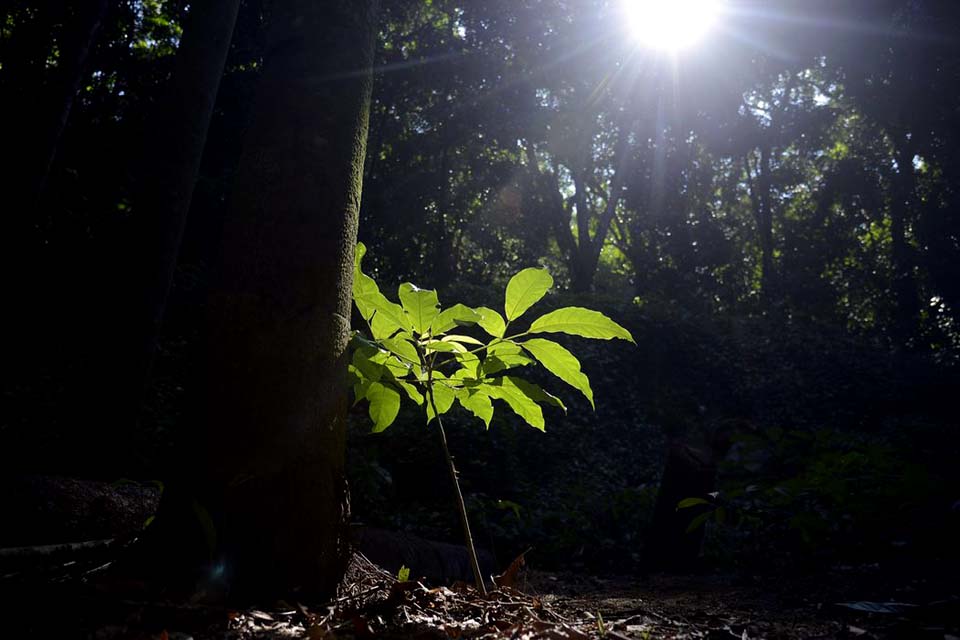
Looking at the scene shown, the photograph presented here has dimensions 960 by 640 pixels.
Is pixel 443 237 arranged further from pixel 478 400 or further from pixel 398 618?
pixel 398 618

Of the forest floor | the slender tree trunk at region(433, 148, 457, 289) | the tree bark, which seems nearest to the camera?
the forest floor

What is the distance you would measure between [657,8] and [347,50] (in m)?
17.7

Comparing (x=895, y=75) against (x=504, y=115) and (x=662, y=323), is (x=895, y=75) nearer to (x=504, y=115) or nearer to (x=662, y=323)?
(x=662, y=323)

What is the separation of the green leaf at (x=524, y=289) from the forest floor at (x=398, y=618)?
0.73 metres

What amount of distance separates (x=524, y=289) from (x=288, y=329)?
1.96 ft

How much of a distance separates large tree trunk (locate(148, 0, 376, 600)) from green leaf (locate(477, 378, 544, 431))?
1.32 feet

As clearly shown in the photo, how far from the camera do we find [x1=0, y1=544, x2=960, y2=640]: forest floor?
4.30ft

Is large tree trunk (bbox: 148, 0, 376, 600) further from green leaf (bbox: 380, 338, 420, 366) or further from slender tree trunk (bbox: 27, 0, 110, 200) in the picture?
slender tree trunk (bbox: 27, 0, 110, 200)

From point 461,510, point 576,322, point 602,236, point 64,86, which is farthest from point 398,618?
point 602,236

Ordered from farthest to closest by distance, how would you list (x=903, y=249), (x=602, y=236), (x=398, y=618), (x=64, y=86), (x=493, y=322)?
(x=602, y=236) < (x=903, y=249) < (x=64, y=86) < (x=493, y=322) < (x=398, y=618)

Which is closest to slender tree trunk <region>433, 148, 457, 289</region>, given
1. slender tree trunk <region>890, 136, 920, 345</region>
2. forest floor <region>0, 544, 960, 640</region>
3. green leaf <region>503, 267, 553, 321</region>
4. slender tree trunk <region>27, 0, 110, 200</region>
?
slender tree trunk <region>27, 0, 110, 200</region>

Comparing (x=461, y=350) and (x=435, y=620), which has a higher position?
(x=461, y=350)

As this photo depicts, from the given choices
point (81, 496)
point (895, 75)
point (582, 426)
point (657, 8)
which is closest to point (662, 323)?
point (582, 426)

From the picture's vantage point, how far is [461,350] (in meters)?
1.66
